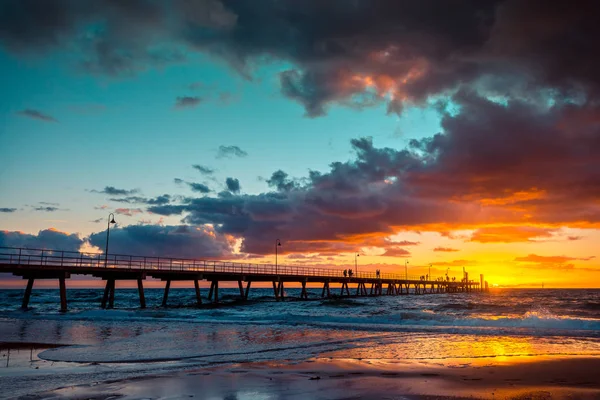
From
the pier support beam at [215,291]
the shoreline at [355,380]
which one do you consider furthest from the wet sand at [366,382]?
the pier support beam at [215,291]

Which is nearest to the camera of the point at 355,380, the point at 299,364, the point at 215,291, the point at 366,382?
the point at 366,382

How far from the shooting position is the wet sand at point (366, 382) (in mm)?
7621

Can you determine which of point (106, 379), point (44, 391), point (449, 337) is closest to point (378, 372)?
point (106, 379)

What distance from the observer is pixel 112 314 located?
32.0m

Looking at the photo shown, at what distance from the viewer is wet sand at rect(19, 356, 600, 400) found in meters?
7.62

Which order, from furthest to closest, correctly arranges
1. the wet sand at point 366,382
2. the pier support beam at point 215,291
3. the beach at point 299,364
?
the pier support beam at point 215,291, the beach at point 299,364, the wet sand at point 366,382

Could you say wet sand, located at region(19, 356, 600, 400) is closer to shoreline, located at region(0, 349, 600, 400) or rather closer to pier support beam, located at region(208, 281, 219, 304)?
shoreline, located at region(0, 349, 600, 400)

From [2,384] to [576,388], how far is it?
10.6 meters

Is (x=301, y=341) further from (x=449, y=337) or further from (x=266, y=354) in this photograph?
(x=449, y=337)

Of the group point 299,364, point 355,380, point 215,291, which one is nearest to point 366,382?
point 355,380

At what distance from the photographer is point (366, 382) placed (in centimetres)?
861

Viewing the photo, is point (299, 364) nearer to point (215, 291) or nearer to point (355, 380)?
point (355, 380)

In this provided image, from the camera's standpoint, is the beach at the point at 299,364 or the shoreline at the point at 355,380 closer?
the shoreline at the point at 355,380

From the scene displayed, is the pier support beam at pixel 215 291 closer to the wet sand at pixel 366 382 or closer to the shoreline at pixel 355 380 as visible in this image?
the shoreline at pixel 355 380
